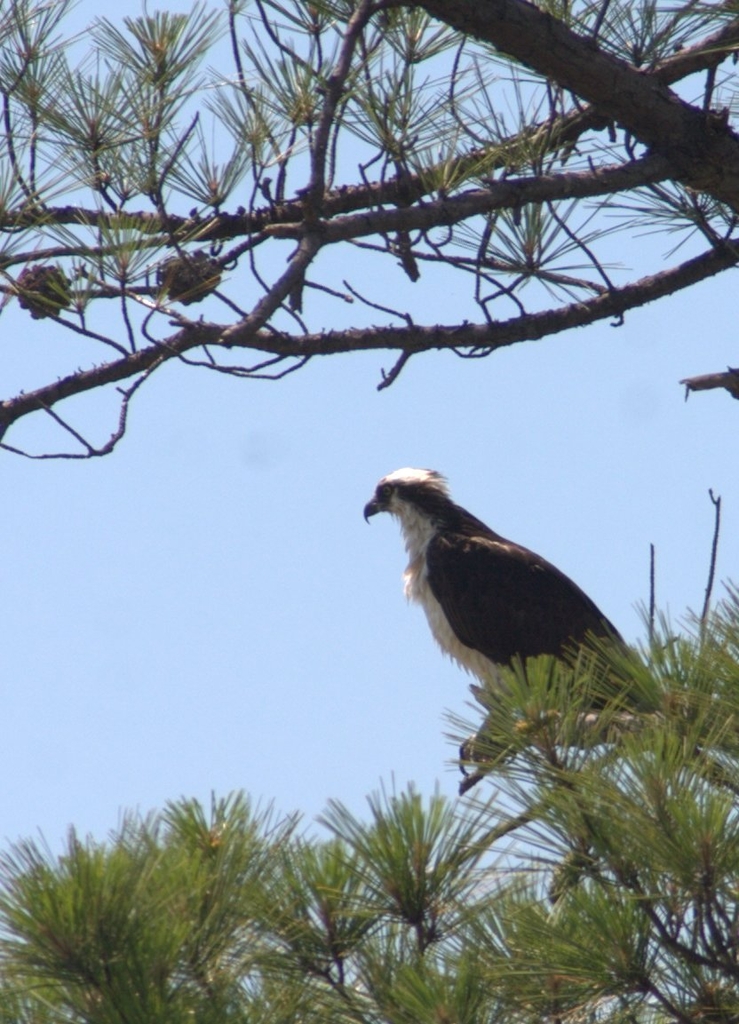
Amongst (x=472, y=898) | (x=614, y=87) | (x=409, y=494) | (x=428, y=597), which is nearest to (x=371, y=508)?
(x=409, y=494)

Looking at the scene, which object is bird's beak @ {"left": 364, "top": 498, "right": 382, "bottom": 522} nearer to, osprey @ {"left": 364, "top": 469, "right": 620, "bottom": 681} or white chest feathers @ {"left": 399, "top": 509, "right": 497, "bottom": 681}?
white chest feathers @ {"left": 399, "top": 509, "right": 497, "bottom": 681}

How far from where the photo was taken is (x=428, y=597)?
279 inches

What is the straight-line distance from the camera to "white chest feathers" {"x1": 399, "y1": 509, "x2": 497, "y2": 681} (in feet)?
22.7

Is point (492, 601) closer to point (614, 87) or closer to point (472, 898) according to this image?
point (614, 87)

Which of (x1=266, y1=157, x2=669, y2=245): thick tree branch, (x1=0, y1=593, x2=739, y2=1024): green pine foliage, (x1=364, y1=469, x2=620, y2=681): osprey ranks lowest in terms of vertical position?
(x1=0, y1=593, x2=739, y2=1024): green pine foliage

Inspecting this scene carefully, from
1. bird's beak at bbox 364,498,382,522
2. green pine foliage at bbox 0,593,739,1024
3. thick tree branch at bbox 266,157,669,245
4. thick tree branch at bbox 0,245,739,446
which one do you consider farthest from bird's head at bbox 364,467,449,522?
green pine foliage at bbox 0,593,739,1024

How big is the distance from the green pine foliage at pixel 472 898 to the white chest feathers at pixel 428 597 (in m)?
3.80

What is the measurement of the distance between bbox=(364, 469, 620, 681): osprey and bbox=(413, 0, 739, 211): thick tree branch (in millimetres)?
2851

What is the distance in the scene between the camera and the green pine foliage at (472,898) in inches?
102

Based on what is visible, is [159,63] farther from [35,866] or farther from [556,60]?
[35,866]

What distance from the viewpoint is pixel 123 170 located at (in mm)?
3926

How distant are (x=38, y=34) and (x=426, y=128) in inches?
41.9

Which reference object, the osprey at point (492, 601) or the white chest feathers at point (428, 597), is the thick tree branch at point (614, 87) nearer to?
the osprey at point (492, 601)

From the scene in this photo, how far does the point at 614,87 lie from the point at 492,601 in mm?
→ 3245
